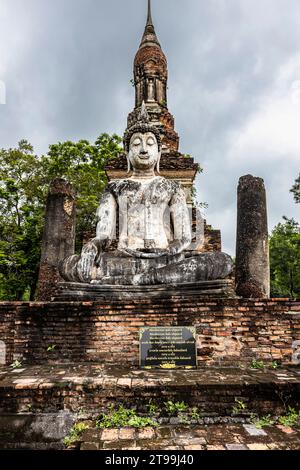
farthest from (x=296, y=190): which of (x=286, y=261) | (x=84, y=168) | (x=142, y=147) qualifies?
(x=142, y=147)

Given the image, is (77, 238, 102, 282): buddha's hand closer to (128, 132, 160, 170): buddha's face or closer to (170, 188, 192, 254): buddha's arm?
(170, 188, 192, 254): buddha's arm

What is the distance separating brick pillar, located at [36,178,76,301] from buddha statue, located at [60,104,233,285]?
4511 mm

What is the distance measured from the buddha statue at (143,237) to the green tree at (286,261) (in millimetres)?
17489

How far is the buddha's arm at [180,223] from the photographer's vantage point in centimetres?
641

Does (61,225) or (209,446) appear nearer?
(209,446)

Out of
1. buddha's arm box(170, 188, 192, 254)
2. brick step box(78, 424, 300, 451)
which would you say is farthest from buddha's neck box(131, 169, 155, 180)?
brick step box(78, 424, 300, 451)

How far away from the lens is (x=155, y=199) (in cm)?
670

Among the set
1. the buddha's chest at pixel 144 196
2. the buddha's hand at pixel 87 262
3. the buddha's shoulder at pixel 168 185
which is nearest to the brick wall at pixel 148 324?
the buddha's hand at pixel 87 262

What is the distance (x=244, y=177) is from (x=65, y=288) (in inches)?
277

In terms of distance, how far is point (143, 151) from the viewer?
6926 millimetres

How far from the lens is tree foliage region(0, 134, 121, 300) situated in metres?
14.4

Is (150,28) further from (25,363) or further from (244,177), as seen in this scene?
(25,363)
